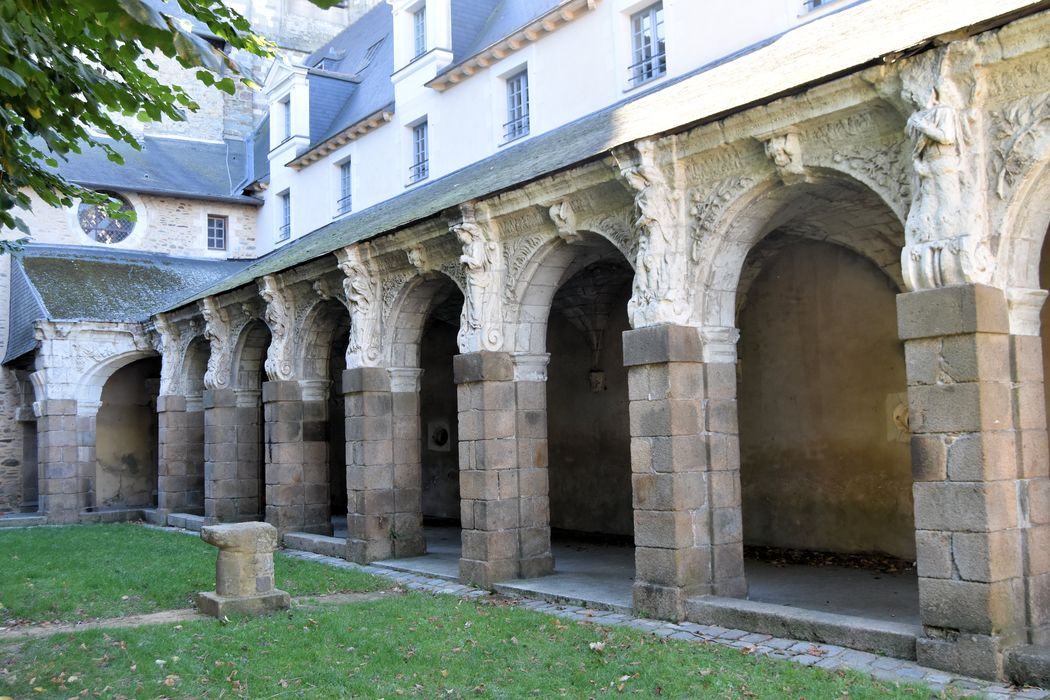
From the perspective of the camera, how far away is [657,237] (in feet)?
27.1

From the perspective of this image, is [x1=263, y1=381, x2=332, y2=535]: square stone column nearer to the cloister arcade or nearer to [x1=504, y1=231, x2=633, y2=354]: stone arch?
the cloister arcade

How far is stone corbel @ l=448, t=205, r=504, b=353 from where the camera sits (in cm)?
1024

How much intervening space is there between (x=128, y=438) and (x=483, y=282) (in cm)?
1483

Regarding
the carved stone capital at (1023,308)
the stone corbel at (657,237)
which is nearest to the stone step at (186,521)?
the stone corbel at (657,237)

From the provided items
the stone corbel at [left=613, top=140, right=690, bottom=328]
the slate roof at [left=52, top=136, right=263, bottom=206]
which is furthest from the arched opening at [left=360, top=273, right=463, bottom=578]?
the slate roof at [left=52, top=136, right=263, bottom=206]

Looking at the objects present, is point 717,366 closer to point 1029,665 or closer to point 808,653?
point 808,653

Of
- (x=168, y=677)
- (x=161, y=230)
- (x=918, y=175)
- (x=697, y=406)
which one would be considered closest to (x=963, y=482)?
(x=918, y=175)

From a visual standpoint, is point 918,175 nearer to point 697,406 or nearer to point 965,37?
point 965,37

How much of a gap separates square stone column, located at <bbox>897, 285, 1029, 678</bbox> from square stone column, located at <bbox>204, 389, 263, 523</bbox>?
480 inches

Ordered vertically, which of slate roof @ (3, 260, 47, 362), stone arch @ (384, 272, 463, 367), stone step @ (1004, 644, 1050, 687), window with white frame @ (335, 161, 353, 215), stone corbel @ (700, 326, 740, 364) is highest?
window with white frame @ (335, 161, 353, 215)

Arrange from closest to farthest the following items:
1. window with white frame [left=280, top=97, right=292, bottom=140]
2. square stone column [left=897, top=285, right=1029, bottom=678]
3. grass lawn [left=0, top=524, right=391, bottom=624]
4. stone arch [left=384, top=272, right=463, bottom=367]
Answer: square stone column [left=897, top=285, right=1029, bottom=678] → grass lawn [left=0, top=524, right=391, bottom=624] → stone arch [left=384, top=272, right=463, bottom=367] → window with white frame [left=280, top=97, right=292, bottom=140]

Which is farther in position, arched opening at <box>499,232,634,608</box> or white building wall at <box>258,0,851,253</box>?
arched opening at <box>499,232,634,608</box>

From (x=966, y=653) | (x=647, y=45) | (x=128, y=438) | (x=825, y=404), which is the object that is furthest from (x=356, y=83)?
(x=966, y=653)

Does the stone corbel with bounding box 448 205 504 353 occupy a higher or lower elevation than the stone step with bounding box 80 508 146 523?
higher
